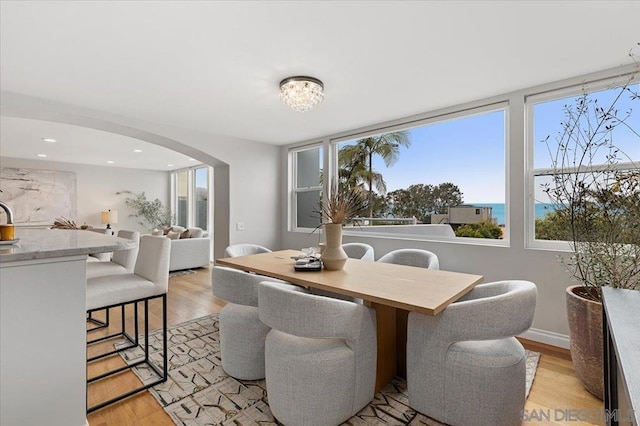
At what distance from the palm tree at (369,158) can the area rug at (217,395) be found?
2532 mm

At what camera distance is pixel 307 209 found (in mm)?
5156

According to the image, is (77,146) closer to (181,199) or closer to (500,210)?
(181,199)

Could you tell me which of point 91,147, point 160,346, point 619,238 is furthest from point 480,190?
point 91,147

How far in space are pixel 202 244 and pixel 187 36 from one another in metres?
4.60

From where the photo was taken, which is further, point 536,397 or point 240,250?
point 240,250

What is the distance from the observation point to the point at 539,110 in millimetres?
2855

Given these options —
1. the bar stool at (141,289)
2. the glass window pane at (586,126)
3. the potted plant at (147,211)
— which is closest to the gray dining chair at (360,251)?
the glass window pane at (586,126)

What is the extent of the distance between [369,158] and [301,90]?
2.00 metres

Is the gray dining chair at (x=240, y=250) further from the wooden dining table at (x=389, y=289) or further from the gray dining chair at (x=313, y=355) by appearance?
the gray dining chair at (x=313, y=355)

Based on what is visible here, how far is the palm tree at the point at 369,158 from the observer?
404 centimetres

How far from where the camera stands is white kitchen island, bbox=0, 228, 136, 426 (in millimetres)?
1363

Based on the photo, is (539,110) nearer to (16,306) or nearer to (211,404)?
(211,404)

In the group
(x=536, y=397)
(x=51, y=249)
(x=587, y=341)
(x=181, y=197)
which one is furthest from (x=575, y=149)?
(x=181, y=197)

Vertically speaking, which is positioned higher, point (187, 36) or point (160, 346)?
point (187, 36)
